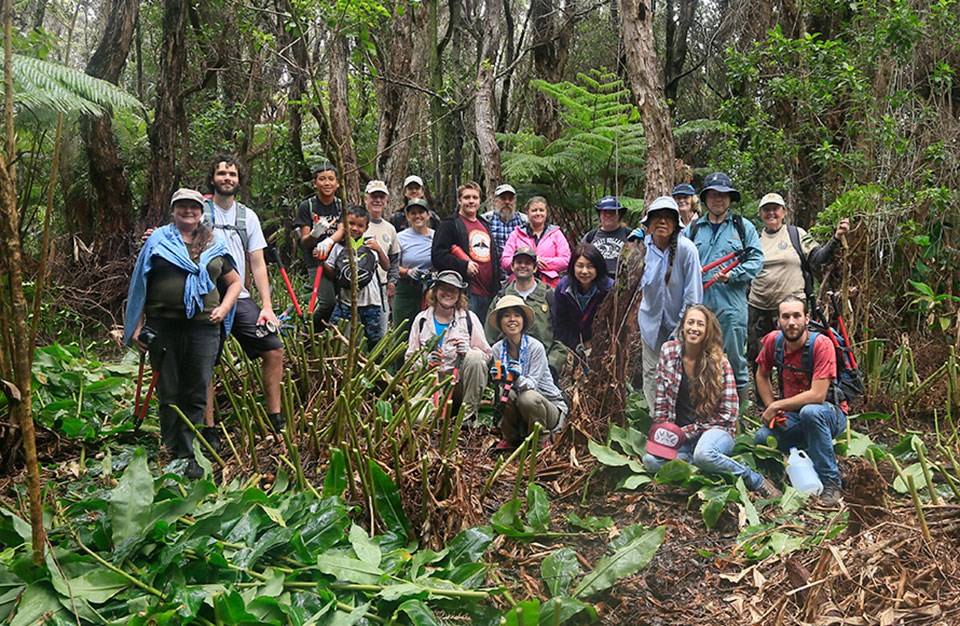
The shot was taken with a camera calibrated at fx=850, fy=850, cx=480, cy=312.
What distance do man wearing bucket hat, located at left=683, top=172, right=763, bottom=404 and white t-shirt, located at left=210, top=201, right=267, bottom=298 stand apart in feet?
9.79

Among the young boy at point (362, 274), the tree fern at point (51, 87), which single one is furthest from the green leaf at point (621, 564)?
the tree fern at point (51, 87)

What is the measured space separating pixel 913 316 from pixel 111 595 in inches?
240

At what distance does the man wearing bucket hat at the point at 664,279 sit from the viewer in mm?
5227

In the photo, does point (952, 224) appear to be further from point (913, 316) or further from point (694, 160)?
point (694, 160)

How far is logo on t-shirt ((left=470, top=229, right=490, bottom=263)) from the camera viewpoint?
21.4ft

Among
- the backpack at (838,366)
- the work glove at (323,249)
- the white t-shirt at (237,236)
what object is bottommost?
the backpack at (838,366)

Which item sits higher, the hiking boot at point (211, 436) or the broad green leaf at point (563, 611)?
the hiking boot at point (211, 436)

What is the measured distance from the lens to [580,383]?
18.1 feet

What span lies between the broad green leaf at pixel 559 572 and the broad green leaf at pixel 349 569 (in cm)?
74

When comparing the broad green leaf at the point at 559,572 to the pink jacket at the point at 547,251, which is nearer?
the broad green leaf at the point at 559,572

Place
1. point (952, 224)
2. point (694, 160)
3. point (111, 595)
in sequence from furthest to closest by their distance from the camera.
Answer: point (694, 160)
point (952, 224)
point (111, 595)

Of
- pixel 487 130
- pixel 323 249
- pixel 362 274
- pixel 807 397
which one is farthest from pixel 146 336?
pixel 487 130

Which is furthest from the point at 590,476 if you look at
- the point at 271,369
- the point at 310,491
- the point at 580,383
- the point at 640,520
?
the point at 271,369

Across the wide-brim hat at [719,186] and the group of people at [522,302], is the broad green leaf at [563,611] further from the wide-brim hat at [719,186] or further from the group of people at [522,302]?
the wide-brim hat at [719,186]
